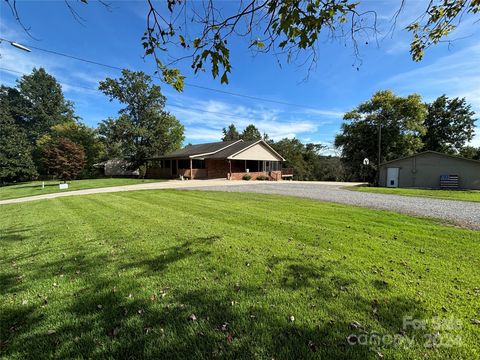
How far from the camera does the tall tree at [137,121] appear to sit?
105 ft

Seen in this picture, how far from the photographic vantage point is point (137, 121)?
33.6 m

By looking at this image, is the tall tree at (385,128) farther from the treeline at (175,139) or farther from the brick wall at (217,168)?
the brick wall at (217,168)

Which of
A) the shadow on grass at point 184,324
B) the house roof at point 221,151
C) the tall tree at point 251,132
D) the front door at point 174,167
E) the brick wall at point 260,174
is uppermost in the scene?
the tall tree at point 251,132

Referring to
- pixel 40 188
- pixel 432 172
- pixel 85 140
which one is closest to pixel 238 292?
pixel 40 188

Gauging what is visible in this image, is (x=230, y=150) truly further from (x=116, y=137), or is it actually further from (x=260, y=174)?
(x=116, y=137)

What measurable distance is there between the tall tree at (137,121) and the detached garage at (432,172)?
92.9 feet

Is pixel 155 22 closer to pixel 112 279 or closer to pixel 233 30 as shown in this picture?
pixel 233 30

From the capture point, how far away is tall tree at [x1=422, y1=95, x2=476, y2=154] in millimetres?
36812

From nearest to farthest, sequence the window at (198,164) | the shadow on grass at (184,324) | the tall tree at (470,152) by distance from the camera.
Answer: the shadow on grass at (184,324)
the window at (198,164)
the tall tree at (470,152)

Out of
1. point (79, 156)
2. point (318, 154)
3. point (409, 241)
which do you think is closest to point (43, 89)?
point (79, 156)

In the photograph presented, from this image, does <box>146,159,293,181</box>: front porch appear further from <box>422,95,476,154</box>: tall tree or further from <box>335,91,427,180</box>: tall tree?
<box>422,95,476,154</box>: tall tree

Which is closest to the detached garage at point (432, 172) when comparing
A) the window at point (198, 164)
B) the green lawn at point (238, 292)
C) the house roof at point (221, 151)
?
the house roof at point (221, 151)

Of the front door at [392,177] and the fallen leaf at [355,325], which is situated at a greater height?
the front door at [392,177]

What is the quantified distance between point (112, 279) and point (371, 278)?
3.56 m
